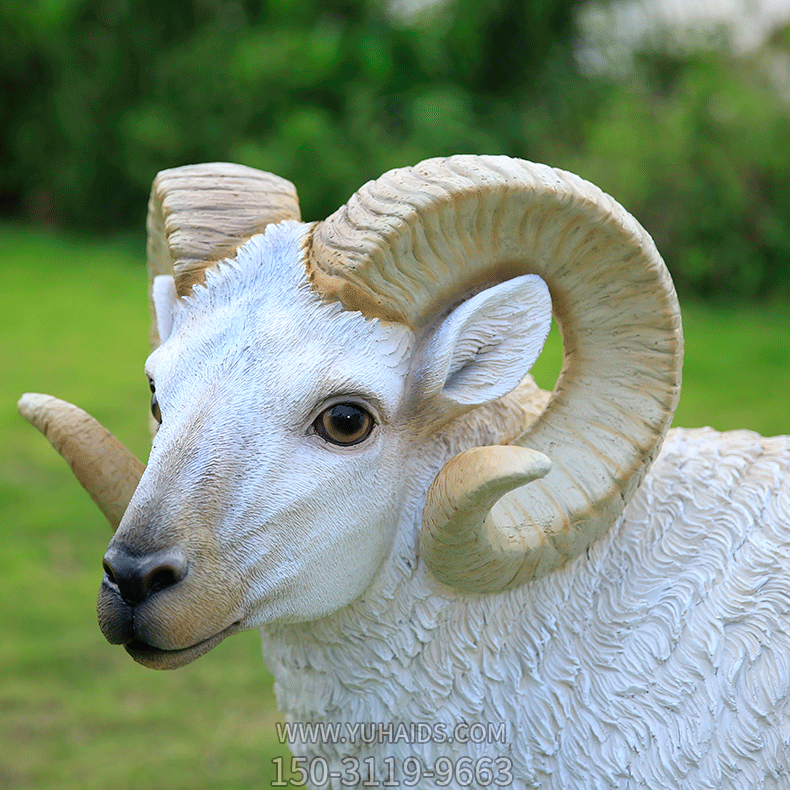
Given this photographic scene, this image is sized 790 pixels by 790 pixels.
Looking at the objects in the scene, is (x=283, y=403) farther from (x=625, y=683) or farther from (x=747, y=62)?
(x=747, y=62)

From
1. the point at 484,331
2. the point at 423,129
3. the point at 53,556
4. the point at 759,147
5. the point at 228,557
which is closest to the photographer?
the point at 228,557

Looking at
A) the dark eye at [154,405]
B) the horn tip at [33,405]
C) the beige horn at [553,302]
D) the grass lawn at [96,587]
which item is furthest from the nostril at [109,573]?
the grass lawn at [96,587]

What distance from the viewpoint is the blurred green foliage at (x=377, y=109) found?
37.5ft

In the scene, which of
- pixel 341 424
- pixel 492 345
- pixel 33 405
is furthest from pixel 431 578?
pixel 33 405

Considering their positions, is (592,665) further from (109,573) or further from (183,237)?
(183,237)

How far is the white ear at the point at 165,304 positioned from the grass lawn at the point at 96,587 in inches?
92.0

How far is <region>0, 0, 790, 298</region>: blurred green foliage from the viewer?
1142cm

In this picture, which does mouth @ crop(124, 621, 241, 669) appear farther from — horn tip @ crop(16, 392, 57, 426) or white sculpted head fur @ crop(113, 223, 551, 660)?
horn tip @ crop(16, 392, 57, 426)

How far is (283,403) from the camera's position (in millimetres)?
1841

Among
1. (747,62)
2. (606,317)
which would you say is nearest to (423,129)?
(747,62)

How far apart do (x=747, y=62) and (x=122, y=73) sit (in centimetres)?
1066

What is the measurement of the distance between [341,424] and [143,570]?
0.48m

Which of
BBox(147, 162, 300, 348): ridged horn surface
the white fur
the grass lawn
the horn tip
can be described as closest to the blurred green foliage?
the grass lawn

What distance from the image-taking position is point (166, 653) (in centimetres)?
177
